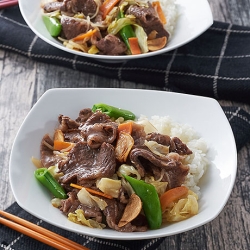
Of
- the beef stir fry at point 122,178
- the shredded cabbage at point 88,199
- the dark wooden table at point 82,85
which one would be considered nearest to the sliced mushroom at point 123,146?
the beef stir fry at point 122,178

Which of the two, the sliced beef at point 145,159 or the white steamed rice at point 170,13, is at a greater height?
the sliced beef at point 145,159

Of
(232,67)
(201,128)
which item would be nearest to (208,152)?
(201,128)

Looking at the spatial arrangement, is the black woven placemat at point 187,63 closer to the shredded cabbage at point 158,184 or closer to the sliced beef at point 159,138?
the sliced beef at point 159,138

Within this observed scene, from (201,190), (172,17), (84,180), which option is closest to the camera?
(84,180)

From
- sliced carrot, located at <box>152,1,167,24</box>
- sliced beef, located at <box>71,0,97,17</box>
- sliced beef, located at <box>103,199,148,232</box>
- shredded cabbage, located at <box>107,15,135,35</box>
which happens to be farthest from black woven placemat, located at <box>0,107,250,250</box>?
sliced carrot, located at <box>152,1,167,24</box>

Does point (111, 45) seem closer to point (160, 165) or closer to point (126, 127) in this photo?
point (126, 127)

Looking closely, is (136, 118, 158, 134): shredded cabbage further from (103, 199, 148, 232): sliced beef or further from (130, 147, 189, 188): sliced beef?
(103, 199, 148, 232): sliced beef

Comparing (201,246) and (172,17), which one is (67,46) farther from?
(201,246)
